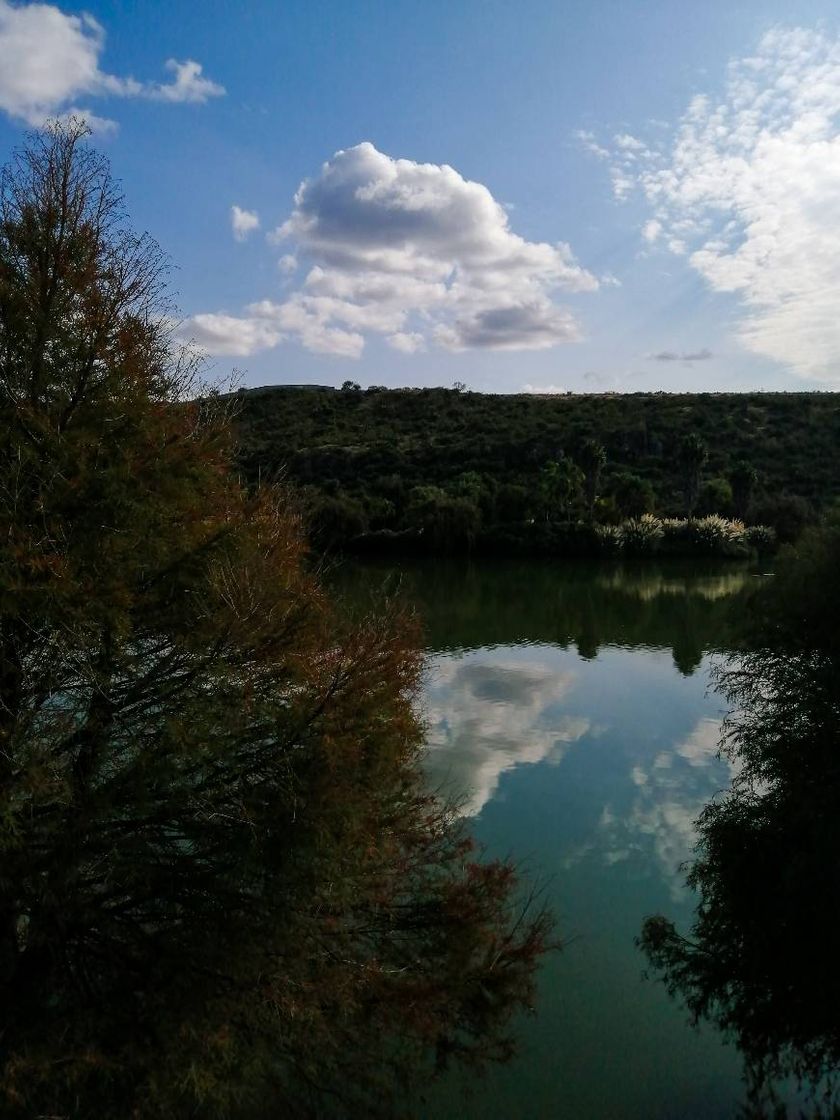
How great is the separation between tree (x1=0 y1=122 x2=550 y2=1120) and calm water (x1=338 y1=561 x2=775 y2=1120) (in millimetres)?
2351

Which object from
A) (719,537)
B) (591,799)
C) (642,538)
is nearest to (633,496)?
(642,538)

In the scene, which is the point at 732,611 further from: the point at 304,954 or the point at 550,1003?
the point at 304,954

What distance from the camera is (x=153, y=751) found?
654 centimetres

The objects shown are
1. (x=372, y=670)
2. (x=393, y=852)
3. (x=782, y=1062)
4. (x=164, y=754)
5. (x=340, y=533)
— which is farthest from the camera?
(x=340, y=533)

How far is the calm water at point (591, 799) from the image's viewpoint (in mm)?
8836

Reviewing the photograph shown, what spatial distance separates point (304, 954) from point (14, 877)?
87.4 inches

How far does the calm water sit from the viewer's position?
29.0 ft

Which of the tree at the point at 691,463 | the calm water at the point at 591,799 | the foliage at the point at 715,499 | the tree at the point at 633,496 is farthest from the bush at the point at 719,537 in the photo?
the calm water at the point at 591,799

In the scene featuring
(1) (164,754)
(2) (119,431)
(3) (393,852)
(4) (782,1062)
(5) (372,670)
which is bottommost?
(4) (782,1062)

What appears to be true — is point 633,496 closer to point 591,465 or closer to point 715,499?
point 591,465

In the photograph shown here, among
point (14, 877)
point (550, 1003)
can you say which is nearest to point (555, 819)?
point (550, 1003)

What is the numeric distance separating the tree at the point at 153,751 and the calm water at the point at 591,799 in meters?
2.35

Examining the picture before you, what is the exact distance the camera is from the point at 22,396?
6570 millimetres

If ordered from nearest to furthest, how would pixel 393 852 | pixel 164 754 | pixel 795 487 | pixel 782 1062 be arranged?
pixel 164 754 → pixel 393 852 → pixel 782 1062 → pixel 795 487
